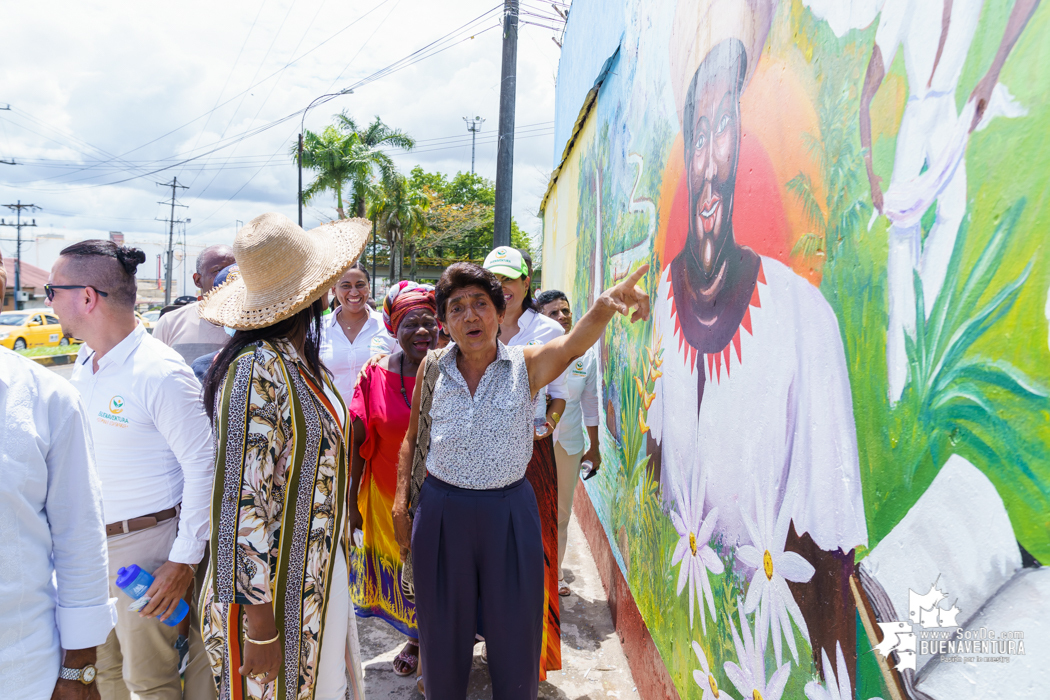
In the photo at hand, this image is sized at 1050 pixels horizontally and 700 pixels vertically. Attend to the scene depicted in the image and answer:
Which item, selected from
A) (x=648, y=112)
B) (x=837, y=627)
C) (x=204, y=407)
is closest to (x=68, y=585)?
(x=204, y=407)

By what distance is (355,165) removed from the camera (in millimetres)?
23703

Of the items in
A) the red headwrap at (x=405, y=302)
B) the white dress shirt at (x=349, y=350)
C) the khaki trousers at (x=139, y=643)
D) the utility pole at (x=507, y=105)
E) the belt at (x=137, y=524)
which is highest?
the utility pole at (x=507, y=105)

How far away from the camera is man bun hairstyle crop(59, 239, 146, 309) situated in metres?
2.03

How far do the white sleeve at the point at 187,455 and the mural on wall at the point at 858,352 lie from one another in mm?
1647

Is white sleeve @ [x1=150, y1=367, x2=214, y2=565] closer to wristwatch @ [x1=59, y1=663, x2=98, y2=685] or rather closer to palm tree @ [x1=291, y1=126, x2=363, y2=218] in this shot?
wristwatch @ [x1=59, y1=663, x2=98, y2=685]

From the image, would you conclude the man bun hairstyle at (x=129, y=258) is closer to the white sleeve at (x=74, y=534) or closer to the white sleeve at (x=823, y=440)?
the white sleeve at (x=74, y=534)

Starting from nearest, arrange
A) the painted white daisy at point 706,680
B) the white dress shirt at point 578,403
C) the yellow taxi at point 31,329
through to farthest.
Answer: the painted white daisy at point 706,680, the white dress shirt at point 578,403, the yellow taxi at point 31,329

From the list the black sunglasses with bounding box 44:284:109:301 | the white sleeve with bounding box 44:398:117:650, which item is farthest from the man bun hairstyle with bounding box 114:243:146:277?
the white sleeve with bounding box 44:398:117:650

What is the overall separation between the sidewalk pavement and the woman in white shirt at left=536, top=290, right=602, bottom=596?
0.22 metres

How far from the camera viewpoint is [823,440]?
1.30m

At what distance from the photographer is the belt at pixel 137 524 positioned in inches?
79.8

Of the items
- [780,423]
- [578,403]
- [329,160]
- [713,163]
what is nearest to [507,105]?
[578,403]

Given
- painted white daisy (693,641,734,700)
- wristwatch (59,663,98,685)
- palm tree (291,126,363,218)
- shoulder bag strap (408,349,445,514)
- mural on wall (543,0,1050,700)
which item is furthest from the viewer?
A: palm tree (291,126,363,218)

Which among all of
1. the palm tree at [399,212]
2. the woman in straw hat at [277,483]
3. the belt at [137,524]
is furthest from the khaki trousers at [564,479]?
the palm tree at [399,212]
